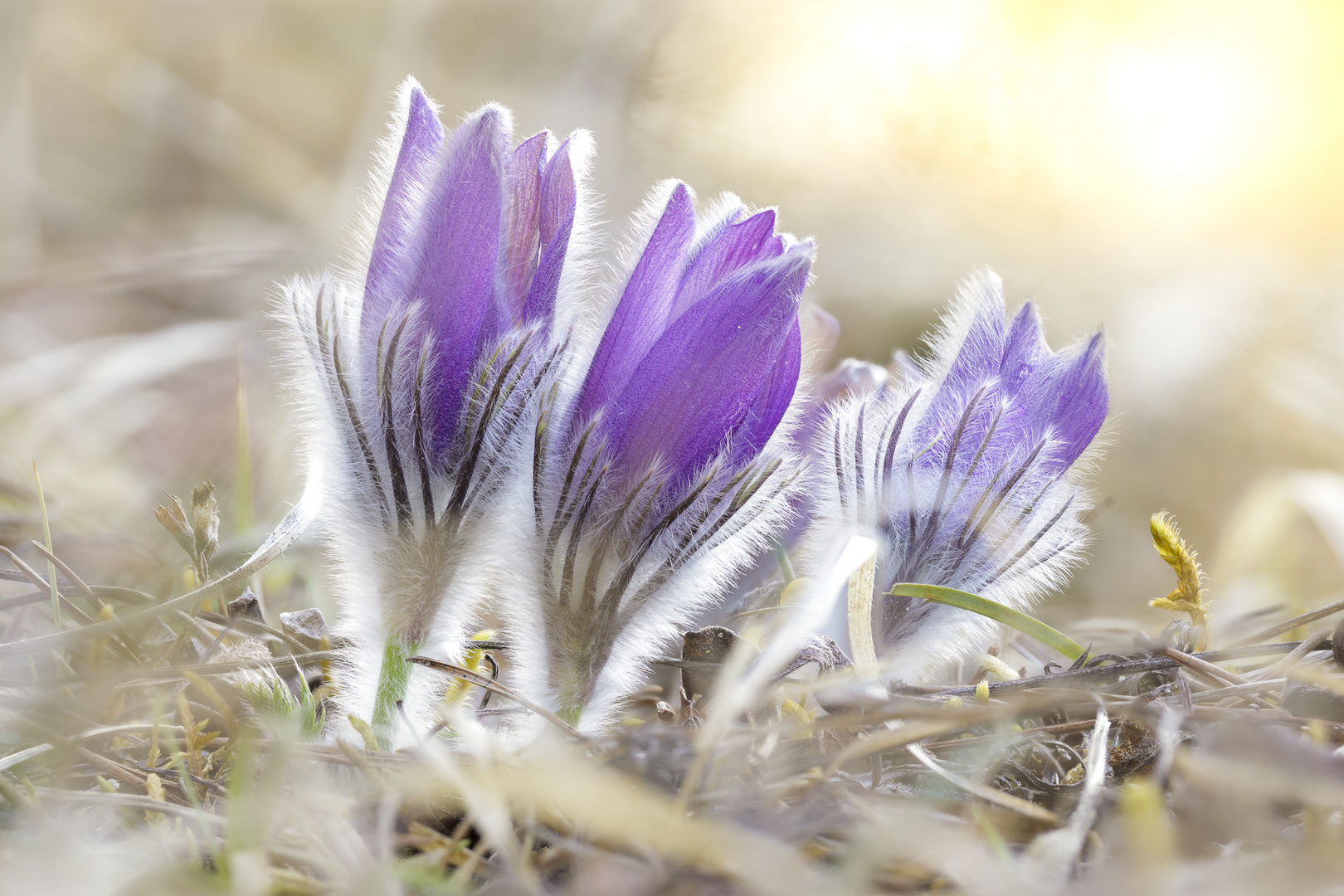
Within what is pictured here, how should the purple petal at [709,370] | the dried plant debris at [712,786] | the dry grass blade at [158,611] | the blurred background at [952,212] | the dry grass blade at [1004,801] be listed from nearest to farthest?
the dried plant debris at [712,786] → the dry grass blade at [1004,801] → the purple petal at [709,370] → the dry grass blade at [158,611] → the blurred background at [952,212]

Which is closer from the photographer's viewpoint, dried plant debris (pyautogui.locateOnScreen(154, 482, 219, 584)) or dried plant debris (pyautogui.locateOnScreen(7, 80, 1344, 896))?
dried plant debris (pyautogui.locateOnScreen(7, 80, 1344, 896))

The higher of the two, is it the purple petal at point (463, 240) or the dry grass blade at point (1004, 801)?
the purple petal at point (463, 240)

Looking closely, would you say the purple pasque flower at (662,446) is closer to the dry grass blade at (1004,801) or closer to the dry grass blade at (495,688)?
the dry grass blade at (495,688)

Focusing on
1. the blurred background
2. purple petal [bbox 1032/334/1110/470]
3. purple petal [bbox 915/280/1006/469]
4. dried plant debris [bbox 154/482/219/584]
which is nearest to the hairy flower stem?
dried plant debris [bbox 154/482/219/584]

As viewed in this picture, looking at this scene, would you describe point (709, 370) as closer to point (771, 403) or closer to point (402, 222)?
point (771, 403)

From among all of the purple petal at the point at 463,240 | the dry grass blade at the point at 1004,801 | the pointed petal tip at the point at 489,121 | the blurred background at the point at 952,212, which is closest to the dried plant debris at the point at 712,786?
the dry grass blade at the point at 1004,801

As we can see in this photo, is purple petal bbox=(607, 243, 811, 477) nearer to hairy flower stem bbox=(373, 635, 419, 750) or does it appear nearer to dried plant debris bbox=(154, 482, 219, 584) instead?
hairy flower stem bbox=(373, 635, 419, 750)
